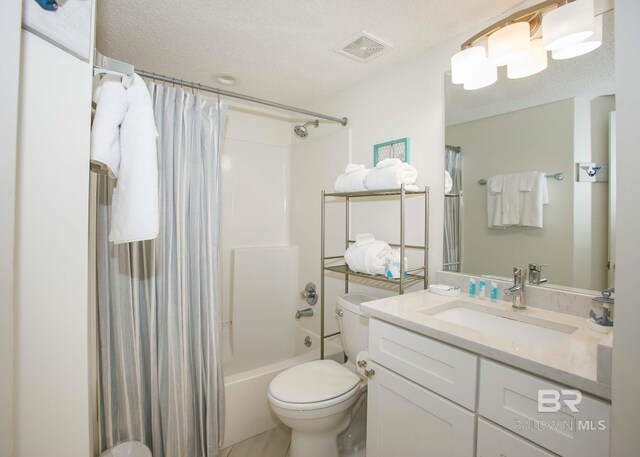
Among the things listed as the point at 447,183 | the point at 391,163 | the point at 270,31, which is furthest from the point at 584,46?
the point at 270,31

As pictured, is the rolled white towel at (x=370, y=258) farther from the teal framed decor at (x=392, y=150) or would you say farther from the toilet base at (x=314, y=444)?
the toilet base at (x=314, y=444)

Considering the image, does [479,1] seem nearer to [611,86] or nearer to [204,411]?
[611,86]

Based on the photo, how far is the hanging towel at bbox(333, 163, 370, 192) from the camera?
5.36 feet

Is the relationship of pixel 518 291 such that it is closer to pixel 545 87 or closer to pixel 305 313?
pixel 545 87

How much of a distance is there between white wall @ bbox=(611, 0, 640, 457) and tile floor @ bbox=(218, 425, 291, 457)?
5.27 feet

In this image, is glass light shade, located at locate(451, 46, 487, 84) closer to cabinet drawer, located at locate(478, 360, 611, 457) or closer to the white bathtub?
cabinet drawer, located at locate(478, 360, 611, 457)

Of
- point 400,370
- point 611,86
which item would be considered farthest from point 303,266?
point 611,86

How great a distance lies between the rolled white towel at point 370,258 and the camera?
4.99ft

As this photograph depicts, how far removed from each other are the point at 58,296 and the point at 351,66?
1.79 m

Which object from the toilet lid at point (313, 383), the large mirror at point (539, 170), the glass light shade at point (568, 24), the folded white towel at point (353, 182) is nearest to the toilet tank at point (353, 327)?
the toilet lid at point (313, 383)

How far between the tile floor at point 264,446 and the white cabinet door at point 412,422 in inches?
28.3

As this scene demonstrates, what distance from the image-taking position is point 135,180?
3.08 ft

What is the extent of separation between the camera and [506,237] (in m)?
1.31

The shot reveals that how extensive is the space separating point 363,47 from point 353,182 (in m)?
0.73
